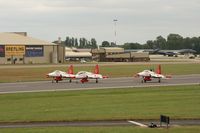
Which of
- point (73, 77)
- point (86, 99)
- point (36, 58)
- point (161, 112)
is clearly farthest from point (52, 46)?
point (161, 112)

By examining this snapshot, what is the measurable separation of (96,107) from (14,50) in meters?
126

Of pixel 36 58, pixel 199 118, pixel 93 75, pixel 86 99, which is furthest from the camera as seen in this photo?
pixel 36 58

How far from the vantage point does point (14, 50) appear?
161 metres

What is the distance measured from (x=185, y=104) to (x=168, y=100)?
3.50 metres

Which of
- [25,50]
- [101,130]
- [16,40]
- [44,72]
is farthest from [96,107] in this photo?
[16,40]

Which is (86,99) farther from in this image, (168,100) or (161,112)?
(161,112)

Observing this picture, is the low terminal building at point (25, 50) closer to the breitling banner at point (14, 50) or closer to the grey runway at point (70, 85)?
the breitling banner at point (14, 50)

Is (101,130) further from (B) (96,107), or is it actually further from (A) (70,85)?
(A) (70,85)

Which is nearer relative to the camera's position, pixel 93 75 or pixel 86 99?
pixel 86 99

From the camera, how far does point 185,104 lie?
1487 inches

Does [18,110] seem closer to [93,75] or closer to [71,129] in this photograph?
[71,129]

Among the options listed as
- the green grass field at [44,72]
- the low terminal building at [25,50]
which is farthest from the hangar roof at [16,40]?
the green grass field at [44,72]

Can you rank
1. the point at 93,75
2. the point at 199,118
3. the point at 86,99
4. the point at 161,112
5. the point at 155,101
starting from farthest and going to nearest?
the point at 93,75 < the point at 86,99 < the point at 155,101 < the point at 161,112 < the point at 199,118

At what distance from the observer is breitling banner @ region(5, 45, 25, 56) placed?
160 meters
